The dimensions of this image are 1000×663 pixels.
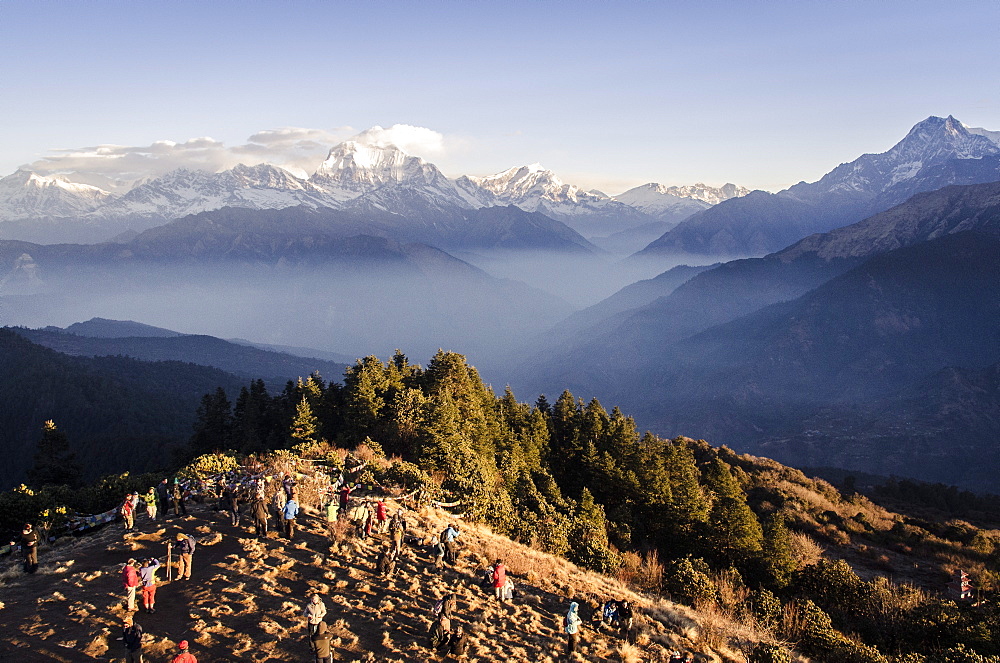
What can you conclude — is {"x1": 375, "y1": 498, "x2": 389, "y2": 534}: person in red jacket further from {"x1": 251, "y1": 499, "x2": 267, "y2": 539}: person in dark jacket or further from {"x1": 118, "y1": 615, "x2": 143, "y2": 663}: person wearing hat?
{"x1": 118, "y1": 615, "x2": 143, "y2": 663}: person wearing hat

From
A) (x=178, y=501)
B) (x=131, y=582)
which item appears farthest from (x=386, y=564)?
(x=178, y=501)

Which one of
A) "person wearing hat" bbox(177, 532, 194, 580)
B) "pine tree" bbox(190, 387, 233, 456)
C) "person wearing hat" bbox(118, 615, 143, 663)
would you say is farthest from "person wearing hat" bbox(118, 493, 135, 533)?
"pine tree" bbox(190, 387, 233, 456)

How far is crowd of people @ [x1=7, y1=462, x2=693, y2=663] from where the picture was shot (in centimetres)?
1671

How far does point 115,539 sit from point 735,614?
27.6m

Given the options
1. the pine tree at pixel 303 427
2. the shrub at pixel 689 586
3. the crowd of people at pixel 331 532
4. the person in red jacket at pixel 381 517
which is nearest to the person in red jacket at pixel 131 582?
the crowd of people at pixel 331 532

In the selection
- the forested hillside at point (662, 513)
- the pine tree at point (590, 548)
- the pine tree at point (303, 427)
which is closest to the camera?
the forested hillside at point (662, 513)

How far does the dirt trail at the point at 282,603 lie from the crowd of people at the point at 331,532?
1.27ft

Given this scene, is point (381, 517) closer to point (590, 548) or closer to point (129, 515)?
point (590, 548)

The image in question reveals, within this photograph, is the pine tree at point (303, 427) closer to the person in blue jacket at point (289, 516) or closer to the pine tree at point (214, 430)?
the person in blue jacket at point (289, 516)

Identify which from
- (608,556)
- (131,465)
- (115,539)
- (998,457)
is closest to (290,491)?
(115,539)

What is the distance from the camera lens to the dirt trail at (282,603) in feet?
55.6

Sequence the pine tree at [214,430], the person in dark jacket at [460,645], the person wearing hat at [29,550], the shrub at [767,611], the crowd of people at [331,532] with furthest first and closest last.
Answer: the pine tree at [214,430] → the shrub at [767,611] → the person wearing hat at [29,550] → the person in dark jacket at [460,645] → the crowd of people at [331,532]

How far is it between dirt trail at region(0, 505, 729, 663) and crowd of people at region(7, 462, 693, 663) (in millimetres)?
387

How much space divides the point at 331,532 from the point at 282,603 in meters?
5.37
